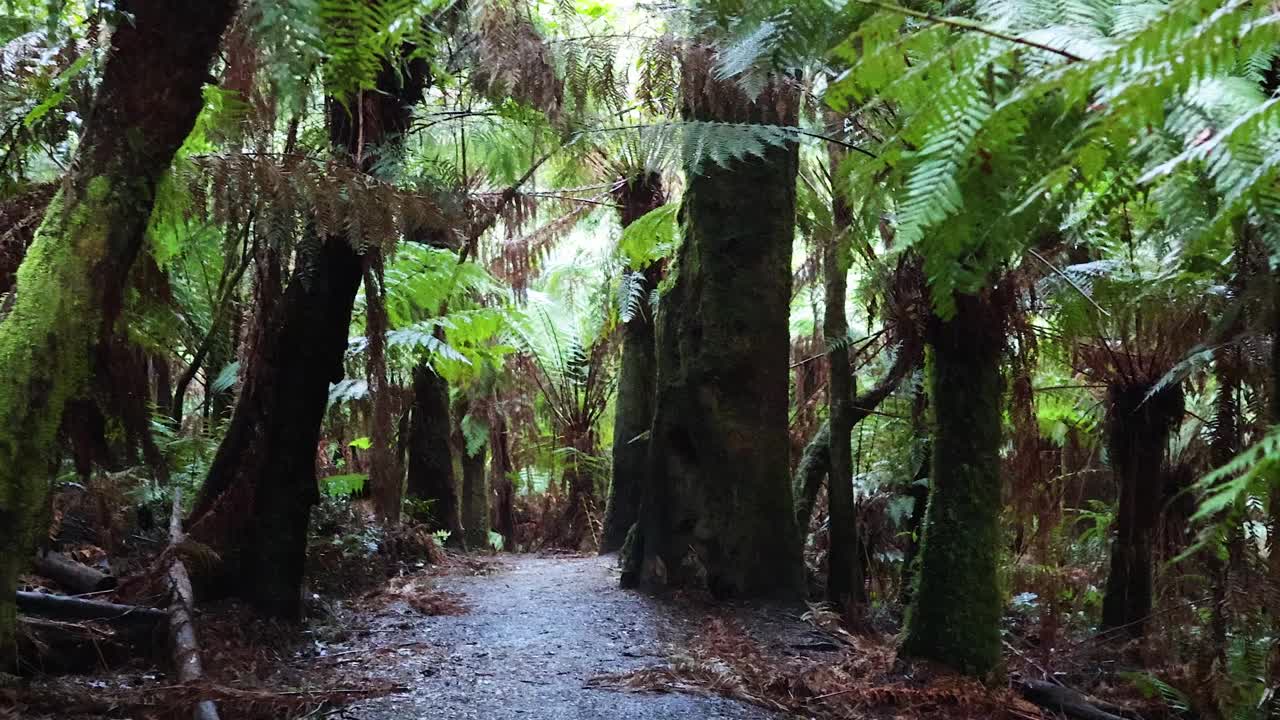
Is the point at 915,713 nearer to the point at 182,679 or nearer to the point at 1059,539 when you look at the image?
the point at 182,679

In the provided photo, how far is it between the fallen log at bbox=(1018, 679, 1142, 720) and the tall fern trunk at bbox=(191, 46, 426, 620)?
3.02 m

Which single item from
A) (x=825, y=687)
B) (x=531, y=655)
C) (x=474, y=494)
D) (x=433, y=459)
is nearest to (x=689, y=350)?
(x=531, y=655)

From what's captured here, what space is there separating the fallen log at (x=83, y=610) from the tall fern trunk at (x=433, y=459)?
5.10m

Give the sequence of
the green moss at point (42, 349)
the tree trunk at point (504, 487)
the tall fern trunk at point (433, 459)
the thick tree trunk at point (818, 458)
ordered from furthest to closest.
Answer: the tree trunk at point (504, 487) → the tall fern trunk at point (433, 459) → the thick tree trunk at point (818, 458) → the green moss at point (42, 349)

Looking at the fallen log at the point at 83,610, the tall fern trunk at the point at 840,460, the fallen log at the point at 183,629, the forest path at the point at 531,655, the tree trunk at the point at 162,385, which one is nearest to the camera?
the fallen log at the point at 183,629

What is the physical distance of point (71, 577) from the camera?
312 cm

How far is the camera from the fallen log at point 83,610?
2611mm

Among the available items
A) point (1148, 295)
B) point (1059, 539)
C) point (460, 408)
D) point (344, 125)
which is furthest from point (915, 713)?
point (460, 408)

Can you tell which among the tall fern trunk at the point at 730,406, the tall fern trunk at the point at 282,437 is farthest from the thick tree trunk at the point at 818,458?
the tall fern trunk at the point at 282,437

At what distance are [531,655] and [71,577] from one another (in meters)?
1.70

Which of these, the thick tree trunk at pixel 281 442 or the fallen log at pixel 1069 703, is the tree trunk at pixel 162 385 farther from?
the fallen log at pixel 1069 703

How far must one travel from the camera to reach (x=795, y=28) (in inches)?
62.4

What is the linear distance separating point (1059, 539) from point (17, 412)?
6.75 meters

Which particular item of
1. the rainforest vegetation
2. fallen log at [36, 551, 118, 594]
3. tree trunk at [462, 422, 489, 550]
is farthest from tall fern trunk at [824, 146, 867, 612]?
tree trunk at [462, 422, 489, 550]
